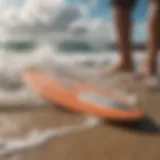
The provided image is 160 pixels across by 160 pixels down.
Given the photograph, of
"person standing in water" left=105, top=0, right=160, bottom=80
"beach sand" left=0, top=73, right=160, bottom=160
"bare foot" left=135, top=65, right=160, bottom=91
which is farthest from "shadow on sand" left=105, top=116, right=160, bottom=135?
"person standing in water" left=105, top=0, right=160, bottom=80

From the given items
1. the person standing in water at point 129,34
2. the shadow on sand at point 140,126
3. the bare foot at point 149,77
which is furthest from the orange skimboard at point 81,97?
the person standing in water at point 129,34

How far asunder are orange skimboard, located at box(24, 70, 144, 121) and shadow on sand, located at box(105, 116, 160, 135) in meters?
0.01

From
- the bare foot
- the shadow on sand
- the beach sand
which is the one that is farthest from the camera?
the bare foot

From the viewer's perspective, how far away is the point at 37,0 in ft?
6.09

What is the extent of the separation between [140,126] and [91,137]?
0.14 meters

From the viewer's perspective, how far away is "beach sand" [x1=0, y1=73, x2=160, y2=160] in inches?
34.7

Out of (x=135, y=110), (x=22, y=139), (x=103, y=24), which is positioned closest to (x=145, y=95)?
(x=135, y=110)

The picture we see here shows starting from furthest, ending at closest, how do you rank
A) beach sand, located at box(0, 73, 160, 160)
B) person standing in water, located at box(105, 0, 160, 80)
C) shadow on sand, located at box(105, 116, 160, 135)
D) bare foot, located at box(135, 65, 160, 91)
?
1. person standing in water, located at box(105, 0, 160, 80)
2. bare foot, located at box(135, 65, 160, 91)
3. shadow on sand, located at box(105, 116, 160, 135)
4. beach sand, located at box(0, 73, 160, 160)

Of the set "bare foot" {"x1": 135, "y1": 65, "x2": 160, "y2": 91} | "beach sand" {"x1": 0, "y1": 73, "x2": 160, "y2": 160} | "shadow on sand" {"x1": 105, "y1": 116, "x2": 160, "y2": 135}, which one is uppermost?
"beach sand" {"x1": 0, "y1": 73, "x2": 160, "y2": 160}

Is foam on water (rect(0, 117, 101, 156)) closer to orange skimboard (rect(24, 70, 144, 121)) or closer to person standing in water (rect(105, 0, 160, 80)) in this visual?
orange skimboard (rect(24, 70, 144, 121))

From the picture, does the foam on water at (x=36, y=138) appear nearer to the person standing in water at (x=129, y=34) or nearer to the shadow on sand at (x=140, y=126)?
the shadow on sand at (x=140, y=126)

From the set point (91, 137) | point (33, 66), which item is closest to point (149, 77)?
point (33, 66)

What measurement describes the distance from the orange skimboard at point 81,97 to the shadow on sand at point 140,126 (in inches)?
0.6

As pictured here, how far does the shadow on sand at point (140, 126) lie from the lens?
3.39 feet
